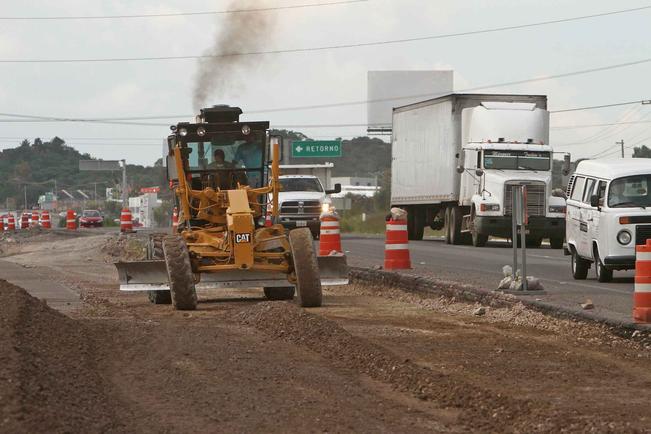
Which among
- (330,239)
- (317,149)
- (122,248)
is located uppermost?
(317,149)

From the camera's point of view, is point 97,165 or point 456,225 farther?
point 97,165

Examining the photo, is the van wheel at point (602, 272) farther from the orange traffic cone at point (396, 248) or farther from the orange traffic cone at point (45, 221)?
the orange traffic cone at point (45, 221)

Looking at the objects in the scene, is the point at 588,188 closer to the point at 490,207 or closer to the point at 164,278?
the point at 164,278

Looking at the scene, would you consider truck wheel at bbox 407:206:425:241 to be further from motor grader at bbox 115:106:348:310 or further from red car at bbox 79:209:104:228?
red car at bbox 79:209:104:228

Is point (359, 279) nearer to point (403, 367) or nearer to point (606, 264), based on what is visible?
point (606, 264)

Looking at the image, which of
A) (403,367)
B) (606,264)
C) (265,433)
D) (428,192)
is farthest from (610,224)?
(428,192)

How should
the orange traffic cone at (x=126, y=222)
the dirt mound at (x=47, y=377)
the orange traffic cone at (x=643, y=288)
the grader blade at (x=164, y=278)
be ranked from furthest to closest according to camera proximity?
the orange traffic cone at (x=126, y=222) → the grader blade at (x=164, y=278) → the orange traffic cone at (x=643, y=288) → the dirt mound at (x=47, y=377)

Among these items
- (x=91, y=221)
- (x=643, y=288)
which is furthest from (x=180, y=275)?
(x=91, y=221)

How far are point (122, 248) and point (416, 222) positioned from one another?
38.4 ft

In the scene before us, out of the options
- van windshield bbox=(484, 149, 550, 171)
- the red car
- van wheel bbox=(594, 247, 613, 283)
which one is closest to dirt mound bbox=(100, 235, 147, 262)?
van windshield bbox=(484, 149, 550, 171)

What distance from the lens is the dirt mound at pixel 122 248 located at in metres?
34.8

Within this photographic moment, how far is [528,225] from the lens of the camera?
3631cm

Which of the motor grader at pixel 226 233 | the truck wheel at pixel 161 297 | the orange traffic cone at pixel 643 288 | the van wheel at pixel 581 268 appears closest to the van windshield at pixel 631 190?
the van wheel at pixel 581 268

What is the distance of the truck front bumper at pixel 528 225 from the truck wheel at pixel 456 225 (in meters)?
2.74
